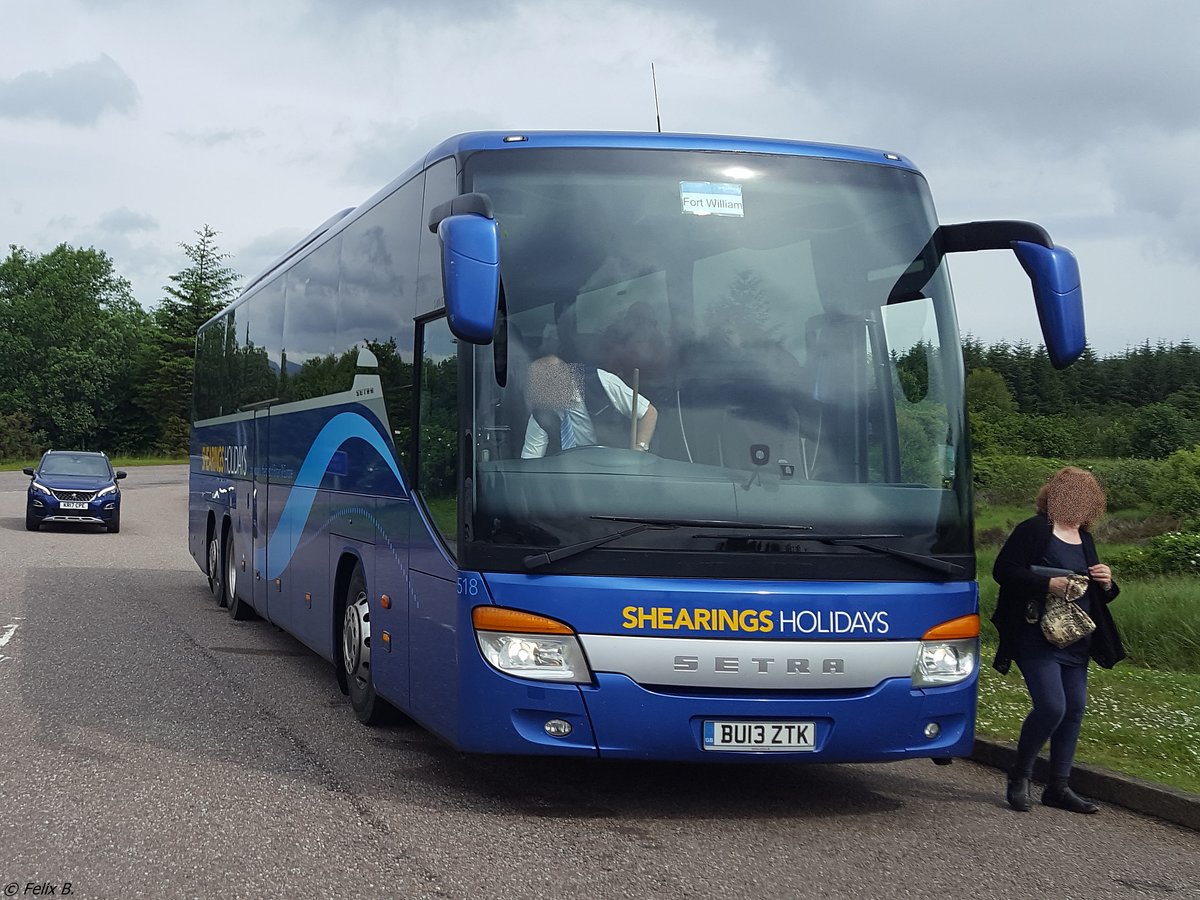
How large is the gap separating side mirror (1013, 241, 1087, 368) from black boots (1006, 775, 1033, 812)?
199 centimetres

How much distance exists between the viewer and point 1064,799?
724 centimetres

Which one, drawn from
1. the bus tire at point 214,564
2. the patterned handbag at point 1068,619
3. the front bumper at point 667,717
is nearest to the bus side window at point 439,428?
the front bumper at point 667,717

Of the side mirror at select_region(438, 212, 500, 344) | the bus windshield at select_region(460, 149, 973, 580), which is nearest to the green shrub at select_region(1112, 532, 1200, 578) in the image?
→ the bus windshield at select_region(460, 149, 973, 580)

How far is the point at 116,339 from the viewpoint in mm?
106250

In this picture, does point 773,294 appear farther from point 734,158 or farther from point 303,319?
point 303,319

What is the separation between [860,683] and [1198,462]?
42.9 metres

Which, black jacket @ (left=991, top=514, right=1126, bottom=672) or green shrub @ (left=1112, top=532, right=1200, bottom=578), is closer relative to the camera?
black jacket @ (left=991, top=514, right=1126, bottom=672)

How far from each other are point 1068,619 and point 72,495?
24.1 meters

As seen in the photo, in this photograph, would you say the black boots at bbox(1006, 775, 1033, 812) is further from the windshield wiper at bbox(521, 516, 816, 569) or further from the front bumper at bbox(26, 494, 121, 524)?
the front bumper at bbox(26, 494, 121, 524)

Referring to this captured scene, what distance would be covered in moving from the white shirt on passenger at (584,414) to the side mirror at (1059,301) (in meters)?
1.78

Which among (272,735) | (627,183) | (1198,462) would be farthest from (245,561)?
(1198,462)

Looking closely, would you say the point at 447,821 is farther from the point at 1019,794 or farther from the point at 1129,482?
the point at 1129,482

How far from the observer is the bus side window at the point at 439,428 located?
6.80m

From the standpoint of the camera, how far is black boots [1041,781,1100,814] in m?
7.21
